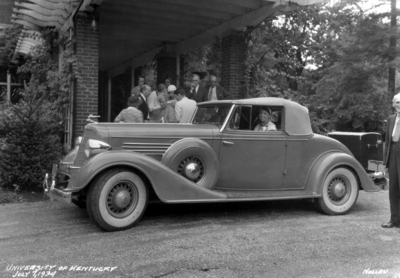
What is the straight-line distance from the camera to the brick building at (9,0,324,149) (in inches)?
340

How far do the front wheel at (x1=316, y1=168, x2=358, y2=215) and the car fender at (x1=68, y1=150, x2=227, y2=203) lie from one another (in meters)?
1.71

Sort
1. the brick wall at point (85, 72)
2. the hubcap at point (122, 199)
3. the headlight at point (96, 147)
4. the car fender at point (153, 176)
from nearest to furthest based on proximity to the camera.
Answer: the car fender at point (153, 176) → the hubcap at point (122, 199) → the headlight at point (96, 147) → the brick wall at point (85, 72)

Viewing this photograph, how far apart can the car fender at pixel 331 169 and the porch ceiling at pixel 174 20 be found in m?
3.92

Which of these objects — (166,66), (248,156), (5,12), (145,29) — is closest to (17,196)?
(248,156)

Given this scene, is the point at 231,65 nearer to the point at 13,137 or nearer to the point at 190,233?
the point at 13,137

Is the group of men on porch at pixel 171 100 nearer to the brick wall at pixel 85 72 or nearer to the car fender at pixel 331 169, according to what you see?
the brick wall at pixel 85 72

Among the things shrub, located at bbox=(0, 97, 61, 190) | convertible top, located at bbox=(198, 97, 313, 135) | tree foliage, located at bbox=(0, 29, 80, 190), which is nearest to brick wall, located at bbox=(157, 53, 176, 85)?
tree foliage, located at bbox=(0, 29, 80, 190)

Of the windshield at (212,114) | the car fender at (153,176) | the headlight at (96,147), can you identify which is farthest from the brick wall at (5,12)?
the car fender at (153,176)

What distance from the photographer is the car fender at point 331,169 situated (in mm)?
6000

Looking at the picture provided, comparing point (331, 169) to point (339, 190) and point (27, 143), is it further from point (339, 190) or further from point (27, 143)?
point (27, 143)

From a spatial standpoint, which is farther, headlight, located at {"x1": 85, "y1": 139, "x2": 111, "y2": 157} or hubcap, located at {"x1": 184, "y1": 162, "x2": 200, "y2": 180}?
hubcap, located at {"x1": 184, "y1": 162, "x2": 200, "y2": 180}

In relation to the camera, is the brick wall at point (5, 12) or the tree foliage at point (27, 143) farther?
the brick wall at point (5, 12)

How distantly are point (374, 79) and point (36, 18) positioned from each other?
9.28m

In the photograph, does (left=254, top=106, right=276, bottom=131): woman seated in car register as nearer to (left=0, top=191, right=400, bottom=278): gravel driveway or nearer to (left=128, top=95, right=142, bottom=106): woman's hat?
(left=0, top=191, right=400, bottom=278): gravel driveway
